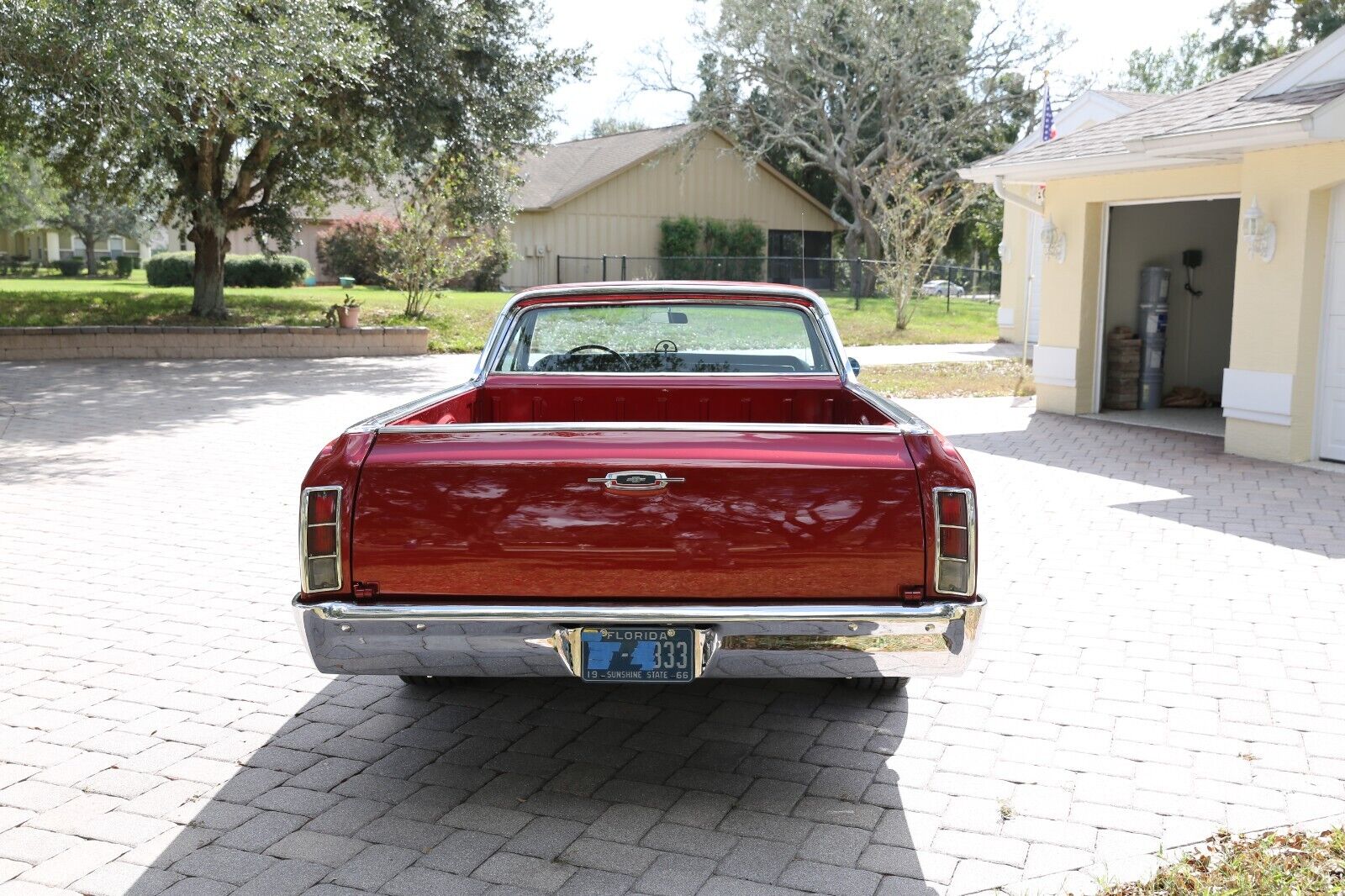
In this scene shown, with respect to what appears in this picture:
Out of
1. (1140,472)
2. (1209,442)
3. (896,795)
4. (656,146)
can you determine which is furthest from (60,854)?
(656,146)

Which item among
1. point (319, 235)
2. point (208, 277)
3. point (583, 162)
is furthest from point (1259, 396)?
point (319, 235)

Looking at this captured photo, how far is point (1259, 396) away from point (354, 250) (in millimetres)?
32669

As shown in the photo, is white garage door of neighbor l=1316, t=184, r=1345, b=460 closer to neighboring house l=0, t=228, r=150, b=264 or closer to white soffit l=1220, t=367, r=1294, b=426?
white soffit l=1220, t=367, r=1294, b=426

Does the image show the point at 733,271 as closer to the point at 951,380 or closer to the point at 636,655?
the point at 951,380

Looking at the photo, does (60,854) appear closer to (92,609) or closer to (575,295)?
(92,609)

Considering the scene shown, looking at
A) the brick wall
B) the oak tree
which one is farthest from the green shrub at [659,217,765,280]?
the brick wall

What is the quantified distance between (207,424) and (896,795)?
33.6 feet

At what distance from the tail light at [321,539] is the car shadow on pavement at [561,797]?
0.81 meters

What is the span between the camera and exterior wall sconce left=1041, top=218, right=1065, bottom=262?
13977 millimetres

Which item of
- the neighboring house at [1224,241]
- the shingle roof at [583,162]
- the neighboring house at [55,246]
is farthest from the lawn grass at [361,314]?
the neighboring house at [55,246]

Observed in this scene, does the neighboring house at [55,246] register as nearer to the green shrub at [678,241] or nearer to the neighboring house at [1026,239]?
the green shrub at [678,241]

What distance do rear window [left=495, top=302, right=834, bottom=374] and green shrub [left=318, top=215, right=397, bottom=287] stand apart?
3296 centimetres

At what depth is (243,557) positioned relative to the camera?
7.14m

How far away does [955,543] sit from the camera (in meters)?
3.62
